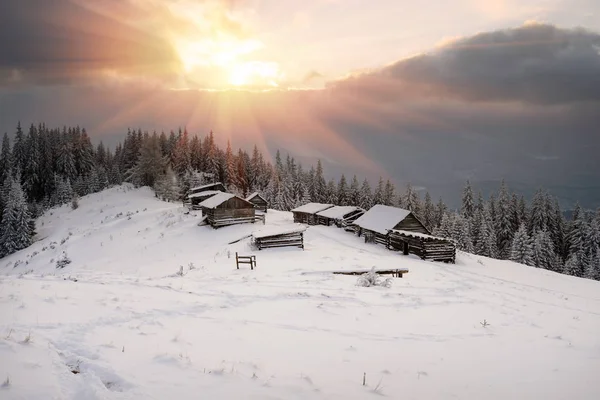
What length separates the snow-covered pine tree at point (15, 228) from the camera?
175 ft

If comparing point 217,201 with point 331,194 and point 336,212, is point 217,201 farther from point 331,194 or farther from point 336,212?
point 331,194

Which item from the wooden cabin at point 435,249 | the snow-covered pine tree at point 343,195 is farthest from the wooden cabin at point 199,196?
the snow-covered pine tree at point 343,195

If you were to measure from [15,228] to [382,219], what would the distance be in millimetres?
59555

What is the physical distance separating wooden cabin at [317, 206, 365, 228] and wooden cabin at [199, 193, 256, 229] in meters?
11.6

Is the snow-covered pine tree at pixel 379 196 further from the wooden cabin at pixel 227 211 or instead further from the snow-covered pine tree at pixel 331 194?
the wooden cabin at pixel 227 211

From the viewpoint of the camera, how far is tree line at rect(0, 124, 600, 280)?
6981 centimetres

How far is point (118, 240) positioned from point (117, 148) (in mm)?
82354

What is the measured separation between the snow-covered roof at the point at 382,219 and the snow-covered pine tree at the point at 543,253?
38.9 meters

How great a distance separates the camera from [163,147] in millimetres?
103312

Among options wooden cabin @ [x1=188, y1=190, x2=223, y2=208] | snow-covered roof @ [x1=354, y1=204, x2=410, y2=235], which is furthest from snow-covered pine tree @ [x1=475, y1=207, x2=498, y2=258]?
wooden cabin @ [x1=188, y1=190, x2=223, y2=208]

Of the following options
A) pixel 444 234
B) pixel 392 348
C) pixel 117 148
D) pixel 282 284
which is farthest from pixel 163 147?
pixel 392 348

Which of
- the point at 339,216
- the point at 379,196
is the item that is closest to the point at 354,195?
the point at 379,196

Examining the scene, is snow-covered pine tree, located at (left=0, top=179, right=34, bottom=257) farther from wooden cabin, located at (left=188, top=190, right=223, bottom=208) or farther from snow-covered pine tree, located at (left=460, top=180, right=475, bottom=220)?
snow-covered pine tree, located at (left=460, top=180, right=475, bottom=220)

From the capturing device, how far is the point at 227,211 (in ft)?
155
